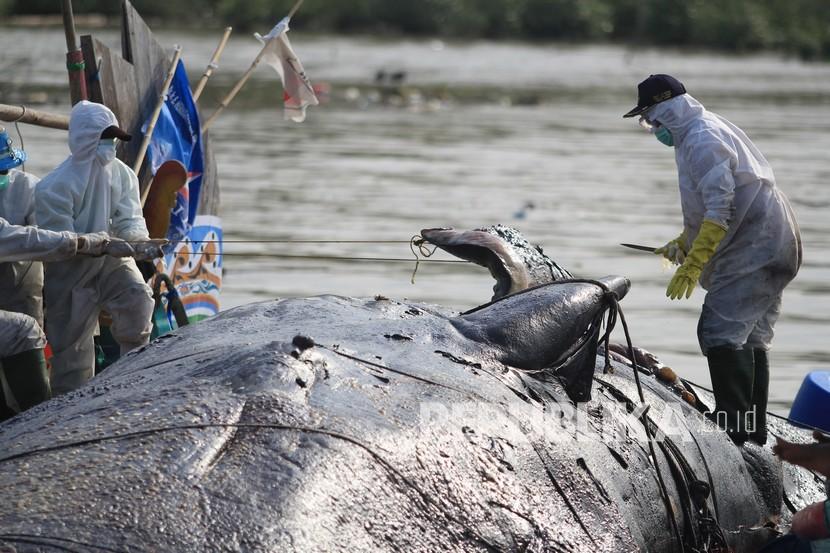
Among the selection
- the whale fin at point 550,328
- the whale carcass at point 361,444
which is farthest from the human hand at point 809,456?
the whale fin at point 550,328

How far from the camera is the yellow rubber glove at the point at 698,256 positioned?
25.2ft

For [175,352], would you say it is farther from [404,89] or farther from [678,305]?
[404,89]

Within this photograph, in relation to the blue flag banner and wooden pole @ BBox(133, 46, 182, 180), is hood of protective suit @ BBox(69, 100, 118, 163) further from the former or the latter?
the blue flag banner

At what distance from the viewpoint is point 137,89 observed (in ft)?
33.5

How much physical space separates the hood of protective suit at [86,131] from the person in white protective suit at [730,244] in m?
2.98

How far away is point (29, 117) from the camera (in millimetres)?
8680

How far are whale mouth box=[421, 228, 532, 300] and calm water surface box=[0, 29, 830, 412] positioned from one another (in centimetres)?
335

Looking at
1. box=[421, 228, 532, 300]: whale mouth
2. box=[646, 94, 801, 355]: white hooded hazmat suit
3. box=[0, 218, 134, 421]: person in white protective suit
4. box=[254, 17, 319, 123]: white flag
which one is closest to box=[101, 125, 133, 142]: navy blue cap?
box=[0, 218, 134, 421]: person in white protective suit

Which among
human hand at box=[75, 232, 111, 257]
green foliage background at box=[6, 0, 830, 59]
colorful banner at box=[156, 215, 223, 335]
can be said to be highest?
human hand at box=[75, 232, 111, 257]

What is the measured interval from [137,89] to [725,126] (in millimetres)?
4364

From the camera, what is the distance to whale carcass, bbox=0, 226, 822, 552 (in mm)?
4078

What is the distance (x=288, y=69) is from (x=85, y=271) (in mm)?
4364

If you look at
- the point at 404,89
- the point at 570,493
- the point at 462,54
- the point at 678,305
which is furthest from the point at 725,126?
the point at 462,54

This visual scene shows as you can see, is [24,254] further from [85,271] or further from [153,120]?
[153,120]
